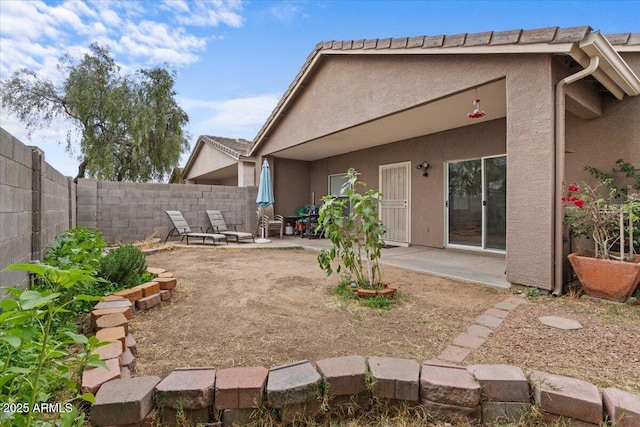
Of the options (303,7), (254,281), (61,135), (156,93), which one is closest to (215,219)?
(254,281)

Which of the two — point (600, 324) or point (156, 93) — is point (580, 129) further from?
point (156, 93)

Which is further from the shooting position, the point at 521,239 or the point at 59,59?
the point at 59,59

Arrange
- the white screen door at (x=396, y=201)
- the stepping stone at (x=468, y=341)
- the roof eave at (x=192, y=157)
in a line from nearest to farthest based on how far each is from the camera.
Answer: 1. the stepping stone at (x=468, y=341)
2. the white screen door at (x=396, y=201)
3. the roof eave at (x=192, y=157)

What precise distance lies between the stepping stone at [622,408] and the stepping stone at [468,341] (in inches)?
31.1

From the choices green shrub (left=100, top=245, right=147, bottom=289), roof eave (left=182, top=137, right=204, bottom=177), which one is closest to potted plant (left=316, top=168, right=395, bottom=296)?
green shrub (left=100, top=245, right=147, bottom=289)

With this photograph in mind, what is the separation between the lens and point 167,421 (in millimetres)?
1479

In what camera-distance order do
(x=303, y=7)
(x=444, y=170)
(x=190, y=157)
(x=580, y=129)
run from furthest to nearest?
(x=190, y=157) < (x=303, y=7) < (x=444, y=170) < (x=580, y=129)

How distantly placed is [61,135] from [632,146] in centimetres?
1845

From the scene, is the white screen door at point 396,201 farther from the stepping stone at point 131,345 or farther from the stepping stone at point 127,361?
the stepping stone at point 127,361

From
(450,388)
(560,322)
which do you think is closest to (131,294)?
(450,388)

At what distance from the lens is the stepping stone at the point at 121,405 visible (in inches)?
53.1

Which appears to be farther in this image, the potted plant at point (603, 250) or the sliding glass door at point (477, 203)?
the sliding glass door at point (477, 203)

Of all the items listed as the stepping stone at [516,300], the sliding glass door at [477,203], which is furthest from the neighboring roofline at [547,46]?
the stepping stone at [516,300]

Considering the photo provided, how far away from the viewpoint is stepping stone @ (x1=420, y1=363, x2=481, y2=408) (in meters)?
1.54
